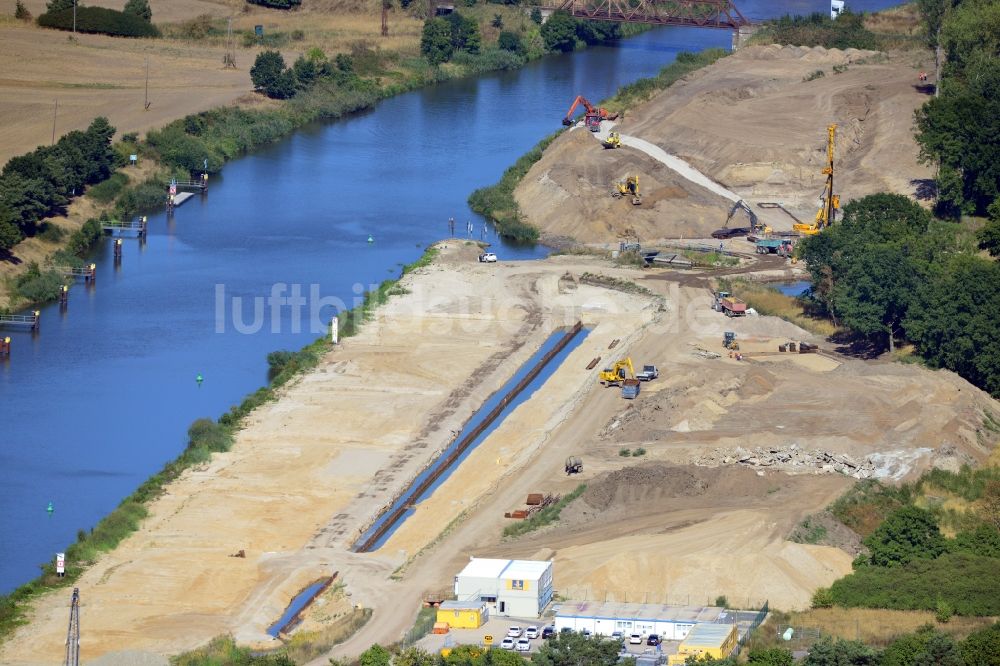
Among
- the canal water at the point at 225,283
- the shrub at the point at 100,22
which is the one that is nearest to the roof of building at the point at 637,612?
the canal water at the point at 225,283

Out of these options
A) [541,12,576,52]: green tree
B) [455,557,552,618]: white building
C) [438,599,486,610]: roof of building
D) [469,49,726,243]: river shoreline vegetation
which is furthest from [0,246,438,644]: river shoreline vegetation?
[541,12,576,52]: green tree

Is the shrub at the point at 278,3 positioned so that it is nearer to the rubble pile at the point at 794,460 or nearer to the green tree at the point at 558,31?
the green tree at the point at 558,31

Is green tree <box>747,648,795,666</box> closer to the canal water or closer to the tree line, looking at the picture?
the canal water

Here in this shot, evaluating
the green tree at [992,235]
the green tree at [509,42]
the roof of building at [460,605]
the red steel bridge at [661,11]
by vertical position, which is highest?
the red steel bridge at [661,11]

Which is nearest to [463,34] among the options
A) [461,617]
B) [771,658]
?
[461,617]

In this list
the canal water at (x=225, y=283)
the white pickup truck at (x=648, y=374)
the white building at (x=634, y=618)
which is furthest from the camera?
the white pickup truck at (x=648, y=374)

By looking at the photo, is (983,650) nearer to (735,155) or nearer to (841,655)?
(841,655)
